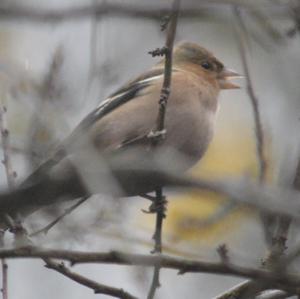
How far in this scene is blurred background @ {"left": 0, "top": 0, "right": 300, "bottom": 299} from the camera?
11.6 ft

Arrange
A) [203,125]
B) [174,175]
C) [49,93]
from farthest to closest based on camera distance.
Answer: [203,125] < [49,93] < [174,175]

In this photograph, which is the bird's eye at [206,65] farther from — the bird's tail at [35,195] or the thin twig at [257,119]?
the bird's tail at [35,195]

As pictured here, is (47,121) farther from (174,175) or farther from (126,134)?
(174,175)

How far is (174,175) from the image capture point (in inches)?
81.6

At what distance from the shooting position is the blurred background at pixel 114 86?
354cm

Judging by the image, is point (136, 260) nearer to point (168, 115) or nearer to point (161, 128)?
point (161, 128)

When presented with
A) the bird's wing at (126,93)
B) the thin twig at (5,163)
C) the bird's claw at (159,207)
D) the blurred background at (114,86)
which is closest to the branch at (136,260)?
the blurred background at (114,86)

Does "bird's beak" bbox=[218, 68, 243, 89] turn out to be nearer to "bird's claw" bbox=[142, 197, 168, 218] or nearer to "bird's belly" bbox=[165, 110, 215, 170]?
"bird's belly" bbox=[165, 110, 215, 170]

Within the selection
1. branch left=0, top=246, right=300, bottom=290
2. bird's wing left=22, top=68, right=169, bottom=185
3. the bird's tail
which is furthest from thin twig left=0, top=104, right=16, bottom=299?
the bird's tail

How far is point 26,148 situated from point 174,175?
87.2 inches

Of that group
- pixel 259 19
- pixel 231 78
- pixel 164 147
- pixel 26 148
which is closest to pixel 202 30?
pixel 231 78

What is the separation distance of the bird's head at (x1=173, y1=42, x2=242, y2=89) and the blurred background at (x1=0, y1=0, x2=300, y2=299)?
17 centimetres

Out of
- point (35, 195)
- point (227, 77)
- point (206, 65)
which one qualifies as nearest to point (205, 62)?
point (206, 65)

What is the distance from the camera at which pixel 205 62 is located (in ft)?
21.7
